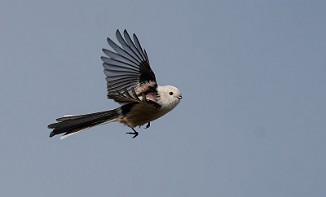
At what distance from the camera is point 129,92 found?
7281mm

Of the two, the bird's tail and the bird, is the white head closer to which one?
the bird

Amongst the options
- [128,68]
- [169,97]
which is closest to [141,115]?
[169,97]

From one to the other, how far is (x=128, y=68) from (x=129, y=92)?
315 mm

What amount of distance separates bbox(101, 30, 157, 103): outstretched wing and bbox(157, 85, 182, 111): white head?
22 centimetres

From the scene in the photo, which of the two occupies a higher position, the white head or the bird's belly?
A: the white head

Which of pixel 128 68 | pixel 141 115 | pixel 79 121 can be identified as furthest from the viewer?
pixel 128 68

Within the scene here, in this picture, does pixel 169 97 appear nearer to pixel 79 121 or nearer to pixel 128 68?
pixel 128 68

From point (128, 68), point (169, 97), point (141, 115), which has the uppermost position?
point (128, 68)

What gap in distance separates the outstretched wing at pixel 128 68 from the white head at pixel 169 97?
22 cm

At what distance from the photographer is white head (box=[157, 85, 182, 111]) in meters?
7.01

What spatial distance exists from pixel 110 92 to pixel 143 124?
56 cm

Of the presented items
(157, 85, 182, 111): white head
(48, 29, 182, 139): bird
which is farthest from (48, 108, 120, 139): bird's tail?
(157, 85, 182, 111): white head

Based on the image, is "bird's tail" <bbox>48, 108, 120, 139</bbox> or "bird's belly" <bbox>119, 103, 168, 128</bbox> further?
"bird's tail" <bbox>48, 108, 120, 139</bbox>

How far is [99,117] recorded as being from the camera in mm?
7160
